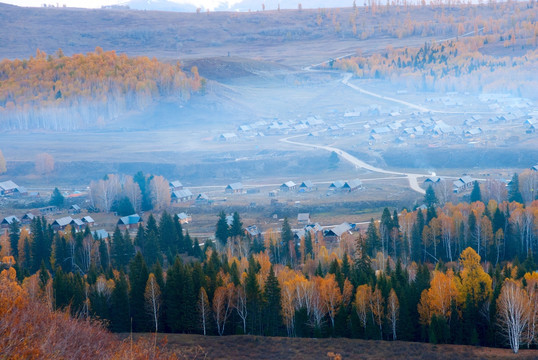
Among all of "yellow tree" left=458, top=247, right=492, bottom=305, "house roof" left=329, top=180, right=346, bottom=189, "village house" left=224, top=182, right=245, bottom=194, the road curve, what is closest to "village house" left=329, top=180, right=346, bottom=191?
"house roof" left=329, top=180, right=346, bottom=189

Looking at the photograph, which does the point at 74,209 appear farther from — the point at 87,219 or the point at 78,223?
the point at 78,223

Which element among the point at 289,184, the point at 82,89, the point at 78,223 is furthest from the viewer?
the point at 82,89

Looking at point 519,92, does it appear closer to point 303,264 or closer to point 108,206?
point 108,206

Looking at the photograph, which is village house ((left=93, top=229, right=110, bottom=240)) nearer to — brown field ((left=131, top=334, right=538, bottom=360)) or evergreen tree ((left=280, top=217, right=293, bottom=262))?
evergreen tree ((left=280, top=217, right=293, bottom=262))

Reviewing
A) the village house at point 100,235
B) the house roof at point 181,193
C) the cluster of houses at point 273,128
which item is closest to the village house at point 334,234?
the village house at point 100,235

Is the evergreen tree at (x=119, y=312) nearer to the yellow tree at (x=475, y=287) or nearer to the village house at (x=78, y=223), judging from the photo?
the yellow tree at (x=475, y=287)

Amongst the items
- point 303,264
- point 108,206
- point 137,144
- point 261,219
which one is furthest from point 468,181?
point 137,144

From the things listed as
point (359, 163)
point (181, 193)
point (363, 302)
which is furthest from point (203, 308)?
point (359, 163)

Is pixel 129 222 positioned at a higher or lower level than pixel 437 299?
lower
